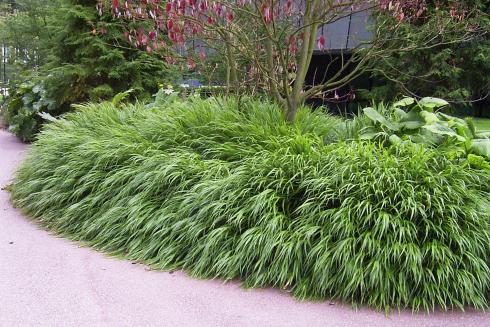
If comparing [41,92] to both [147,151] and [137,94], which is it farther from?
[147,151]

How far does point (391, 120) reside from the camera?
509 cm

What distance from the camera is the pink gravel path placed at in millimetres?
3248

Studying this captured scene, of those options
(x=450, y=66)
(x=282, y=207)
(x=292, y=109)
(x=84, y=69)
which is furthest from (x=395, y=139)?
(x=84, y=69)

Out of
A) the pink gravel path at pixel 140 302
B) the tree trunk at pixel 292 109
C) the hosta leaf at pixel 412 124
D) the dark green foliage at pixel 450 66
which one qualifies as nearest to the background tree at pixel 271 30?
the tree trunk at pixel 292 109

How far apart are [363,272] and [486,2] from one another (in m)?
6.90

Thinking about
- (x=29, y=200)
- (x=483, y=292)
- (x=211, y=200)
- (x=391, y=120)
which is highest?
(x=391, y=120)

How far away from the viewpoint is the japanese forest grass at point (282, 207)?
348cm

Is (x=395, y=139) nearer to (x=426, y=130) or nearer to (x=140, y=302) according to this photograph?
(x=426, y=130)

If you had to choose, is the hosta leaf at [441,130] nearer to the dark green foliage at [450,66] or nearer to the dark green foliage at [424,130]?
the dark green foliage at [424,130]

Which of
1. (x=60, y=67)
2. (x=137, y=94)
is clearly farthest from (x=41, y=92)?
(x=137, y=94)

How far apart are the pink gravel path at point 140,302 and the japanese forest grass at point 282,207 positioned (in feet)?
0.43

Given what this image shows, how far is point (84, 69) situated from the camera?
10250mm

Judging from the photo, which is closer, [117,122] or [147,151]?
[147,151]

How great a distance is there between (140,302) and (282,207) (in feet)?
4.47
